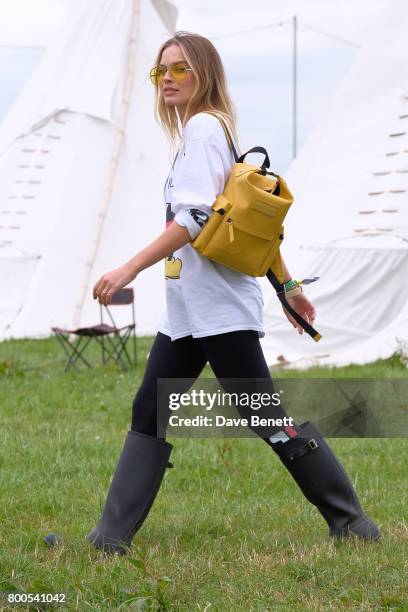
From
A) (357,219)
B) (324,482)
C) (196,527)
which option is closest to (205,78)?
(324,482)

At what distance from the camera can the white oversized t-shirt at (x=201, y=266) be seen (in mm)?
3164

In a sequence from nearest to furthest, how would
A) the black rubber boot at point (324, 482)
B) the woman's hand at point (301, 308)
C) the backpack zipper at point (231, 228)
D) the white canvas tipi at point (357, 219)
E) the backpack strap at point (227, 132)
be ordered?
the backpack zipper at point (231, 228), the backpack strap at point (227, 132), the black rubber boot at point (324, 482), the woman's hand at point (301, 308), the white canvas tipi at point (357, 219)

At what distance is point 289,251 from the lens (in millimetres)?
9594

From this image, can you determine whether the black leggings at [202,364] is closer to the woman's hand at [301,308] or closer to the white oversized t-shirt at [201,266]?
the white oversized t-shirt at [201,266]

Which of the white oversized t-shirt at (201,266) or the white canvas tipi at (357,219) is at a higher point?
the white oversized t-shirt at (201,266)

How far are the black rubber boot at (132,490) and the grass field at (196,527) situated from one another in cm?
7

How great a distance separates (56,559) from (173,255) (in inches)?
38.6

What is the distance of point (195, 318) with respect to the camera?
128 inches

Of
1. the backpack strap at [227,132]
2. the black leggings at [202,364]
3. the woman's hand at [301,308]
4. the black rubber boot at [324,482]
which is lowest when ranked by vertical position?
the black rubber boot at [324,482]

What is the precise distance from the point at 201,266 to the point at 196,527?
3.29 ft

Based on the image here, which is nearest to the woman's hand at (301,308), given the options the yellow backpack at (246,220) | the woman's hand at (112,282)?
the yellow backpack at (246,220)

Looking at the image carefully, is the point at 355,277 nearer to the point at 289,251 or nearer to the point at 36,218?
the point at 289,251

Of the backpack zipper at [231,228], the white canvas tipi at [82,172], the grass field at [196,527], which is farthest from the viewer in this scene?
the white canvas tipi at [82,172]

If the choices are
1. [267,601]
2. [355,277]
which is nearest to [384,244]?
[355,277]
